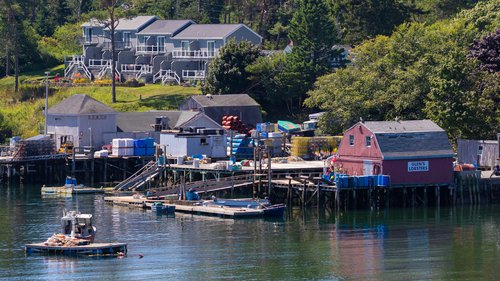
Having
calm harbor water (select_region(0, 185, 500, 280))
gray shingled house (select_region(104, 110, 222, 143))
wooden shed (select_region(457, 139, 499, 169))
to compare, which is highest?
gray shingled house (select_region(104, 110, 222, 143))

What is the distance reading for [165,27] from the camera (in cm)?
15512

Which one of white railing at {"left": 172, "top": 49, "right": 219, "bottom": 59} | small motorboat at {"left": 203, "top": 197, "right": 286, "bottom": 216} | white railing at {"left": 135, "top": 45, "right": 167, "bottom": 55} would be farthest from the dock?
white railing at {"left": 135, "top": 45, "right": 167, "bottom": 55}

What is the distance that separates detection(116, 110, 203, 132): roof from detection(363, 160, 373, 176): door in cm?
2661

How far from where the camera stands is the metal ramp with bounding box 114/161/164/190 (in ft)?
346

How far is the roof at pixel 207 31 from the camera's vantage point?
14975 centimetres

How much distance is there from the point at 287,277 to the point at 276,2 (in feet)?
325

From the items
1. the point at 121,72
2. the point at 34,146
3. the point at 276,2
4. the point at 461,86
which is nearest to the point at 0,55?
the point at 121,72

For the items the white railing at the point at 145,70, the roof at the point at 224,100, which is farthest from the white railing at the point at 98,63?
the roof at the point at 224,100

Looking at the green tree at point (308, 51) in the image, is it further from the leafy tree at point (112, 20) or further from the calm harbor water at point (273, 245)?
the calm harbor water at point (273, 245)

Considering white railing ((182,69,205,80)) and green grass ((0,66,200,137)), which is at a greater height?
white railing ((182,69,205,80))

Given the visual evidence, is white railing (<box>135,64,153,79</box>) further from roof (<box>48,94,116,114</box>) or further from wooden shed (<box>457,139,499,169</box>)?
wooden shed (<box>457,139,499,169</box>)

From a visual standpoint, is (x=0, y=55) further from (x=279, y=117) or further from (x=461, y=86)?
(x=461, y=86)

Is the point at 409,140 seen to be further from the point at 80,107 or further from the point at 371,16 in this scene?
the point at 371,16

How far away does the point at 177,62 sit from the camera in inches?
5920
